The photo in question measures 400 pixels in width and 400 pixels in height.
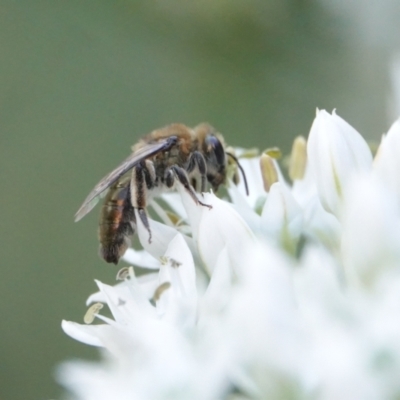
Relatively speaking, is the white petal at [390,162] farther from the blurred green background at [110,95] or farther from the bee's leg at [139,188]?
the blurred green background at [110,95]

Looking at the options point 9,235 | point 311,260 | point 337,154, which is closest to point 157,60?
point 9,235

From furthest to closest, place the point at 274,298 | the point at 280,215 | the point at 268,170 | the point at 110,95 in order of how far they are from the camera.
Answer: the point at 110,95 < the point at 268,170 < the point at 280,215 < the point at 274,298

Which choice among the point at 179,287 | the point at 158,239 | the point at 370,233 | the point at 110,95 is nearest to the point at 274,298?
the point at 370,233

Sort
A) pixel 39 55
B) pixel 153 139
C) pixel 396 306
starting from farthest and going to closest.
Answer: pixel 39 55
pixel 153 139
pixel 396 306

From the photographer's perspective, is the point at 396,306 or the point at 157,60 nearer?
the point at 396,306

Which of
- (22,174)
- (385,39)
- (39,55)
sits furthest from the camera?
(39,55)

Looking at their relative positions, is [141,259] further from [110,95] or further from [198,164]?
[110,95]

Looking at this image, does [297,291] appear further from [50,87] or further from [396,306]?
[50,87]
